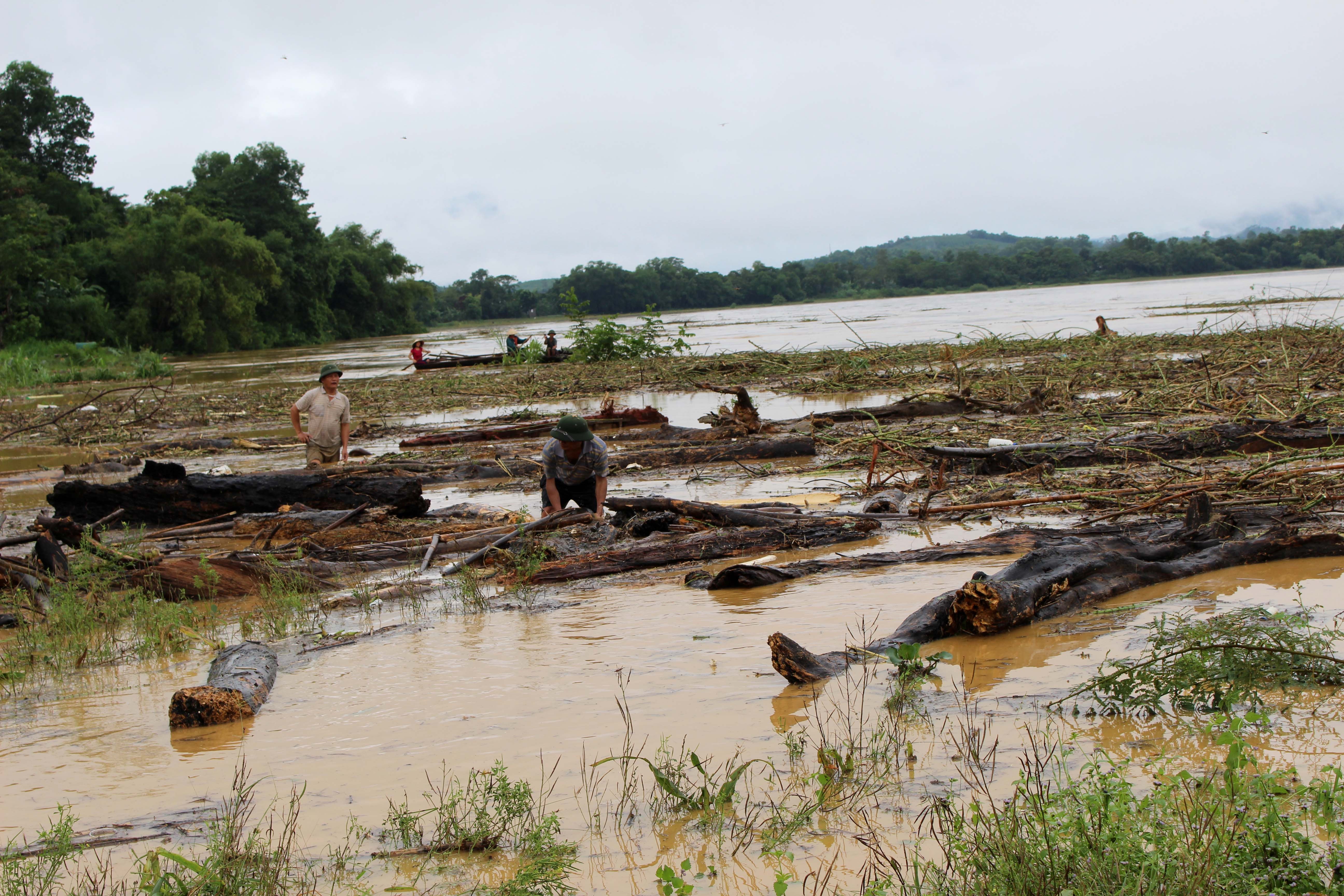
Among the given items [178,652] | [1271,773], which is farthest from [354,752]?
[1271,773]

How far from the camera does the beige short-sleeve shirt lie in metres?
11.6

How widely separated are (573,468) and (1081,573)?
4.31 meters

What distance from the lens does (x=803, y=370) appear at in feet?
76.0

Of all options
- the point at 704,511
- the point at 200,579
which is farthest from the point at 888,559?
the point at 200,579

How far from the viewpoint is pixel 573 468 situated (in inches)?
326

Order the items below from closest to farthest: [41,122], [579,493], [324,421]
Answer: [579,493]
[324,421]
[41,122]

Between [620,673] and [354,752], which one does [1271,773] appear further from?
[354,752]

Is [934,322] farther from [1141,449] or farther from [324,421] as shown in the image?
[324,421]

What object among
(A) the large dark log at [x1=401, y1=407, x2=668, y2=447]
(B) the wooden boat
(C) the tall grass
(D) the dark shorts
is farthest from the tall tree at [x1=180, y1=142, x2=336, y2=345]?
(D) the dark shorts

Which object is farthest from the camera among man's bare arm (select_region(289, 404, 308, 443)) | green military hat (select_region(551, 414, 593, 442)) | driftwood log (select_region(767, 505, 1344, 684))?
man's bare arm (select_region(289, 404, 308, 443))

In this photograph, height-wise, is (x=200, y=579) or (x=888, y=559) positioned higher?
(x=200, y=579)

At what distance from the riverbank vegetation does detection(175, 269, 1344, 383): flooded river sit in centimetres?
387

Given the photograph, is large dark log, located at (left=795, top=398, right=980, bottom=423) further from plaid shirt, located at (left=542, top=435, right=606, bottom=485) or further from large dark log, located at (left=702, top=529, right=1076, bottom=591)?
large dark log, located at (left=702, top=529, right=1076, bottom=591)

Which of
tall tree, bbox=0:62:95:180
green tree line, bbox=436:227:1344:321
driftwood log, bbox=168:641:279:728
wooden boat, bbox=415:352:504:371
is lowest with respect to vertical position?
driftwood log, bbox=168:641:279:728
